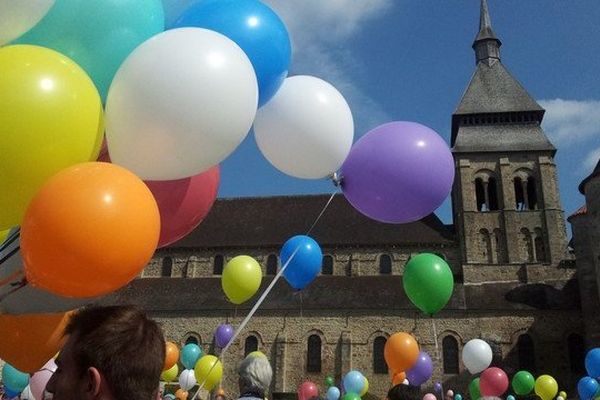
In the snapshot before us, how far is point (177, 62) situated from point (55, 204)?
103 cm

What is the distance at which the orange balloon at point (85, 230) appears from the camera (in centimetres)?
244

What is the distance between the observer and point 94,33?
308cm

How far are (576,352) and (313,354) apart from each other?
1221 centimetres

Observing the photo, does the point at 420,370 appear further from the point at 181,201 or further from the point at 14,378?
the point at 181,201

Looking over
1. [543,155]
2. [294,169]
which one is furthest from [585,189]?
[294,169]

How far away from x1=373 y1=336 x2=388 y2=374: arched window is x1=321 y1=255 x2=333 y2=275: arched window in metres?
5.93

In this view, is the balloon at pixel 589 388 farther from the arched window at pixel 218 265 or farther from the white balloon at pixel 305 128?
the arched window at pixel 218 265

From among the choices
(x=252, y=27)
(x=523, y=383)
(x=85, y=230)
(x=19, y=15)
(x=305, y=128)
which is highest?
(x=252, y=27)

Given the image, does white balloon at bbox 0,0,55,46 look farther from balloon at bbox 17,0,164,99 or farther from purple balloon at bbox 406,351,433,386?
purple balloon at bbox 406,351,433,386

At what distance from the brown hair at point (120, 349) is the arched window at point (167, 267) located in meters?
30.4

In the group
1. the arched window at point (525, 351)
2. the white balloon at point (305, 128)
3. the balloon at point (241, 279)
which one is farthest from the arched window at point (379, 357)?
the white balloon at point (305, 128)

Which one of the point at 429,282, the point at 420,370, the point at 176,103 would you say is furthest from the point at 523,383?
the point at 176,103

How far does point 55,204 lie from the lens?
2.44 metres

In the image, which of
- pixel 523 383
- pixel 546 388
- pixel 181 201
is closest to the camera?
pixel 181 201
